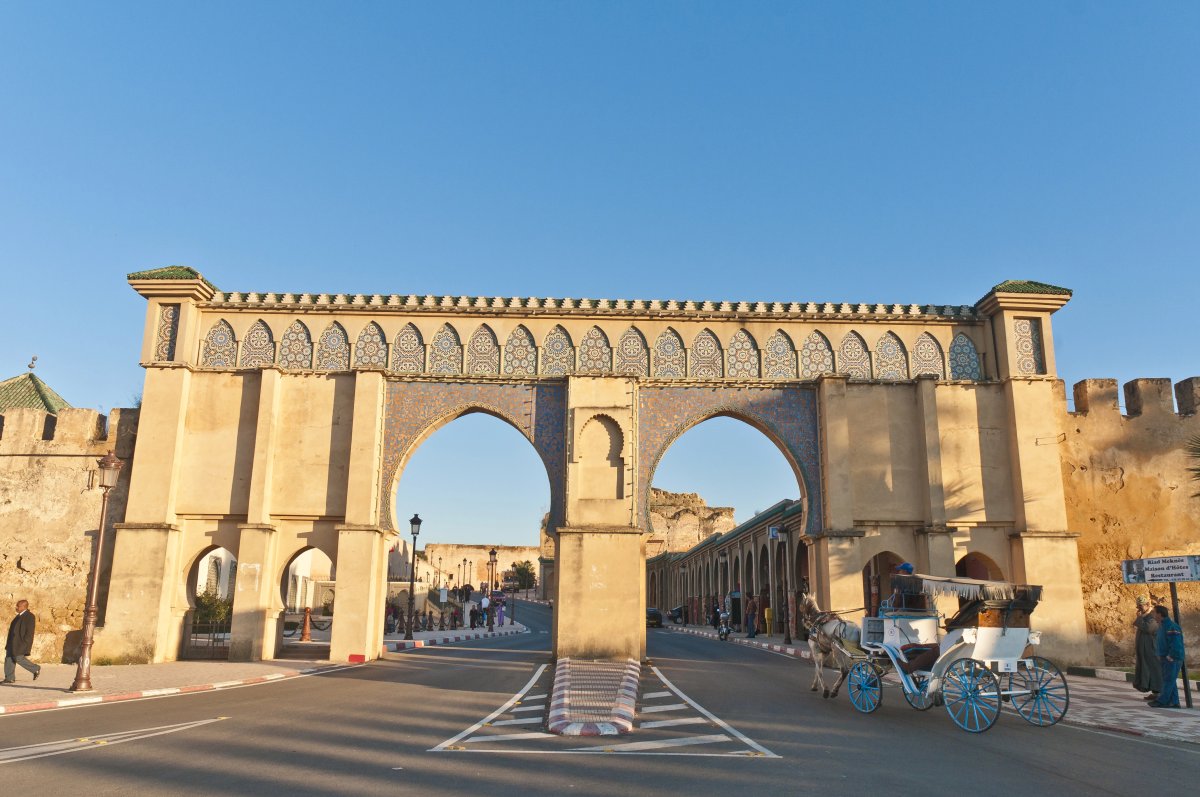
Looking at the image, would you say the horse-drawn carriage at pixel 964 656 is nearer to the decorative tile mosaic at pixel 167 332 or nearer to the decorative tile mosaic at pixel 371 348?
the decorative tile mosaic at pixel 371 348

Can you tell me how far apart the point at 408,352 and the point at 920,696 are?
13.0 m

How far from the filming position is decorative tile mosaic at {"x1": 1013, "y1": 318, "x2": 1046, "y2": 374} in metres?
19.3

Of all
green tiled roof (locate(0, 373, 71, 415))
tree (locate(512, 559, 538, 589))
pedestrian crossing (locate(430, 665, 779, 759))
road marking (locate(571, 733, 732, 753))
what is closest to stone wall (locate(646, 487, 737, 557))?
tree (locate(512, 559, 538, 589))

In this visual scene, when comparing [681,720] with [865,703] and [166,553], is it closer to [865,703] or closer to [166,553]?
[865,703]

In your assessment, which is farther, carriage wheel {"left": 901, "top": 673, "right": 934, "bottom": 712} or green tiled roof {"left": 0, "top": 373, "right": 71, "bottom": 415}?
green tiled roof {"left": 0, "top": 373, "right": 71, "bottom": 415}

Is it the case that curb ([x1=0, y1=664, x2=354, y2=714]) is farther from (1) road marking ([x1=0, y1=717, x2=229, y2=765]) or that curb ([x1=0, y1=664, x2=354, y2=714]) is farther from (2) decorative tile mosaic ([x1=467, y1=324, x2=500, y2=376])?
(2) decorative tile mosaic ([x1=467, y1=324, x2=500, y2=376])

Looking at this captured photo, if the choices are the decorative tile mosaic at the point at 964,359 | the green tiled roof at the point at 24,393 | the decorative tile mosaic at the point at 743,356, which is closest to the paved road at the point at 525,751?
the decorative tile mosaic at the point at 743,356

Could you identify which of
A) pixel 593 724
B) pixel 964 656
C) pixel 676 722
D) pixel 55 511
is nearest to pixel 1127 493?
pixel 964 656

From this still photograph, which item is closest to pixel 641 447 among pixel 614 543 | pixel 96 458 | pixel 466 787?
pixel 614 543

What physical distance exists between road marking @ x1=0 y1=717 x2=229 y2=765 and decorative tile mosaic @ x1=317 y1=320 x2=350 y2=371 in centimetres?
1091

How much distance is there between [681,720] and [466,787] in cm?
425

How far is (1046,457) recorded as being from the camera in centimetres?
1869

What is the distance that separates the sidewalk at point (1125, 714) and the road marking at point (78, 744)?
10.0 m

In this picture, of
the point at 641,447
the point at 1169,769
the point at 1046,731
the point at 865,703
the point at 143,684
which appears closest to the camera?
the point at 1169,769
